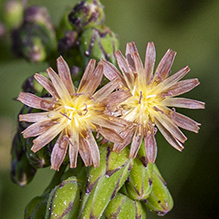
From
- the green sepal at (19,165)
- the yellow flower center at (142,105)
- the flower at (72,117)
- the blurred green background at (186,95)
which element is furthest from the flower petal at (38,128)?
the blurred green background at (186,95)

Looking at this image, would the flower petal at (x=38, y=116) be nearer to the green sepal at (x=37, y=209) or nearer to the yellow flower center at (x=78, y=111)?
the yellow flower center at (x=78, y=111)

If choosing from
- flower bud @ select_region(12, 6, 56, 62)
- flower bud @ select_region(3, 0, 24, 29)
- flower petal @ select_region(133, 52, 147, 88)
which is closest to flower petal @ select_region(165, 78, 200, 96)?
A: flower petal @ select_region(133, 52, 147, 88)

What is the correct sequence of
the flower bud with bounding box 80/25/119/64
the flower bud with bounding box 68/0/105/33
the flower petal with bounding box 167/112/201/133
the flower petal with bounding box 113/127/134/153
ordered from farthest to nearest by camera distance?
the flower bud with bounding box 68/0/105/33 < the flower bud with bounding box 80/25/119/64 < the flower petal with bounding box 167/112/201/133 < the flower petal with bounding box 113/127/134/153

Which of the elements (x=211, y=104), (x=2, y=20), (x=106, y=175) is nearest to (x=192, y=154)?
(x=211, y=104)

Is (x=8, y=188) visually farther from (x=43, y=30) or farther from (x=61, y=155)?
(x=61, y=155)

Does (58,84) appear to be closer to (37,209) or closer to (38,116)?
(38,116)

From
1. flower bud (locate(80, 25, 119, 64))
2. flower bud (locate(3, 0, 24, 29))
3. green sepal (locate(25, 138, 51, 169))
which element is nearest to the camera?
green sepal (locate(25, 138, 51, 169))

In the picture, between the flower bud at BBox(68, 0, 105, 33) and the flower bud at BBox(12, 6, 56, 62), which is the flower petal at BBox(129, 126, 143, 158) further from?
the flower bud at BBox(12, 6, 56, 62)
